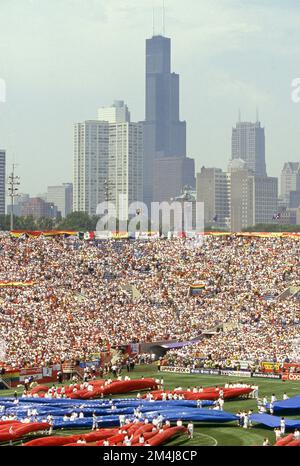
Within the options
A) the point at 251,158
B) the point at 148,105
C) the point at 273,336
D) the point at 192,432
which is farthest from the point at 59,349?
the point at 251,158

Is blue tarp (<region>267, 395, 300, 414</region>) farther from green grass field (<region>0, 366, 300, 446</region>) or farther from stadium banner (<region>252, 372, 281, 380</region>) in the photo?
stadium banner (<region>252, 372, 281, 380</region>)

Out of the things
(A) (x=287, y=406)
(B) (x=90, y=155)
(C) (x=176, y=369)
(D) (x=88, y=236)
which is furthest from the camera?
(B) (x=90, y=155)

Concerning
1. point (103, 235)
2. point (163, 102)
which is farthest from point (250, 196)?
point (103, 235)

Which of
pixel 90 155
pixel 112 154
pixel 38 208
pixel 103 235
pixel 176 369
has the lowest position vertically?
pixel 176 369

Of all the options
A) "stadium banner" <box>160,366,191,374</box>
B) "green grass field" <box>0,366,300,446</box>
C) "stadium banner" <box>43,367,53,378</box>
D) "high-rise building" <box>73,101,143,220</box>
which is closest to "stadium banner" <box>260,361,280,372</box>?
"green grass field" <box>0,366,300,446</box>

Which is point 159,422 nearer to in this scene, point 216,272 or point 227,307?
point 227,307

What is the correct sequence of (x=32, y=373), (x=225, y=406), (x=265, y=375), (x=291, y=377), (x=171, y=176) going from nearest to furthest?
1. (x=225, y=406)
2. (x=32, y=373)
3. (x=291, y=377)
4. (x=265, y=375)
5. (x=171, y=176)

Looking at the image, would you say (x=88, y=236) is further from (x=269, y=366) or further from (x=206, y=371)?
(x=269, y=366)

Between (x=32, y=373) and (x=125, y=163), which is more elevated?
(x=125, y=163)
